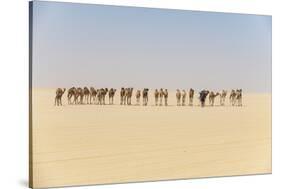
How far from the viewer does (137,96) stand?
3688 mm

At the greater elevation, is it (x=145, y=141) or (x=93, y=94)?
(x=93, y=94)

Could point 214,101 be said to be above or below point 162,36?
below

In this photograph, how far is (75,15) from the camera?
3.53 meters

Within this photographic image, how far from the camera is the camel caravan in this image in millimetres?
3525

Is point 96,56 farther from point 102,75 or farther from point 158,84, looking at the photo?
point 158,84

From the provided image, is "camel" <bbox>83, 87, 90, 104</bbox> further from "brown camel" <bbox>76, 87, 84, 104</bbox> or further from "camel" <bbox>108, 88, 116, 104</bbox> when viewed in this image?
"camel" <bbox>108, 88, 116, 104</bbox>

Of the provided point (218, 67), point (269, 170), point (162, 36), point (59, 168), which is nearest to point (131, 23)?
point (162, 36)

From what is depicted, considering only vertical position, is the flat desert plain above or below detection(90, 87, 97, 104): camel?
below

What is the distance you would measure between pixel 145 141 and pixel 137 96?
0.28m

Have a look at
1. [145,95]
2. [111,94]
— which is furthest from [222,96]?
[111,94]

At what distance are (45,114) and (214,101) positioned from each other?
1.10 meters

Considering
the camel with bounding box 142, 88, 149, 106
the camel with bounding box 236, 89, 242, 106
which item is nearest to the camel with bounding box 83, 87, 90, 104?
the camel with bounding box 142, 88, 149, 106

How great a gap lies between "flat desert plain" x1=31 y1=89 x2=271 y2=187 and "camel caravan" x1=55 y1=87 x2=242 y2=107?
0.03 metres

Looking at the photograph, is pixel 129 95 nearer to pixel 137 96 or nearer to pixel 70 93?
pixel 137 96
